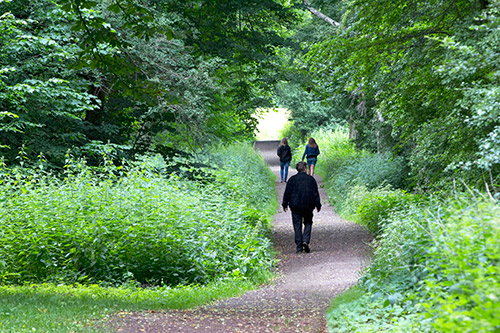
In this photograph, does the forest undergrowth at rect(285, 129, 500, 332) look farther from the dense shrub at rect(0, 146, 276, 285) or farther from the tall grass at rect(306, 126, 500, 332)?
the dense shrub at rect(0, 146, 276, 285)

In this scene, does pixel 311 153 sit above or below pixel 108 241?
above

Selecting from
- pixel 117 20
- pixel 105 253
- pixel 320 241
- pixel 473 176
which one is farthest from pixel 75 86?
pixel 473 176

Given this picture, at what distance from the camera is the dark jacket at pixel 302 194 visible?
1187 centimetres

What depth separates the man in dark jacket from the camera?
11875 mm

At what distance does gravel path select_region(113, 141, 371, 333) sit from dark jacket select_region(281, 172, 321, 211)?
3.54 ft

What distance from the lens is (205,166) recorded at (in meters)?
14.6

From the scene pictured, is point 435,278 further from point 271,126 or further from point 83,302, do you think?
point 271,126

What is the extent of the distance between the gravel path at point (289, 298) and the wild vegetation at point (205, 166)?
47 centimetres

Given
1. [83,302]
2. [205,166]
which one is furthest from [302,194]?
[83,302]

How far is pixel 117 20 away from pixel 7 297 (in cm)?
789

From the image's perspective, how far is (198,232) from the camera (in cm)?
977

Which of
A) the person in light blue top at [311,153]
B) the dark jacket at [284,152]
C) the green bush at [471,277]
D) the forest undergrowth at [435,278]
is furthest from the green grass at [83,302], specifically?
the dark jacket at [284,152]

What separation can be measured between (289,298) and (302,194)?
3896mm

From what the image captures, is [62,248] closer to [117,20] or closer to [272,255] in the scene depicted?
[272,255]
